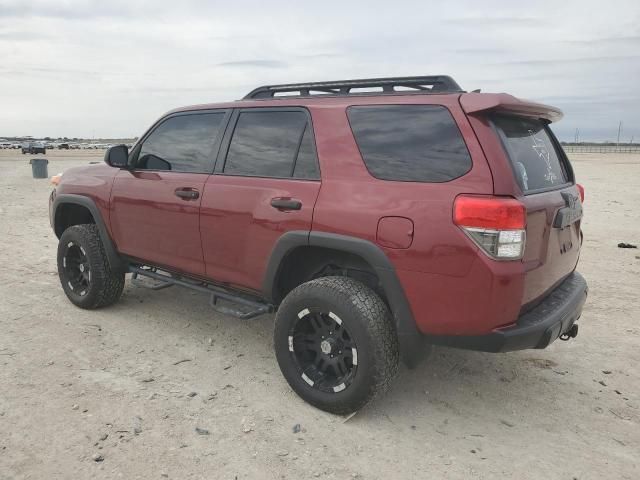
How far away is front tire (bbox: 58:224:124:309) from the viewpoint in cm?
471

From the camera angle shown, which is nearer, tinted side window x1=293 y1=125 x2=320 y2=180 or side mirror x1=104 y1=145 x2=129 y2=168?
tinted side window x1=293 y1=125 x2=320 y2=180

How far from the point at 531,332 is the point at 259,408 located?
1637mm

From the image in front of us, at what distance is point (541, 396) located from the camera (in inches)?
137

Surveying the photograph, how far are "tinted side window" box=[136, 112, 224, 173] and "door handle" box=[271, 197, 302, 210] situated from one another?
80 cm

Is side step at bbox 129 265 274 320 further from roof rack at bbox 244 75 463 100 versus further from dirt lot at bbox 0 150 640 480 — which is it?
roof rack at bbox 244 75 463 100

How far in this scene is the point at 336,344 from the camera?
10.4ft

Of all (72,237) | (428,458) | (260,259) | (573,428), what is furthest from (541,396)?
(72,237)

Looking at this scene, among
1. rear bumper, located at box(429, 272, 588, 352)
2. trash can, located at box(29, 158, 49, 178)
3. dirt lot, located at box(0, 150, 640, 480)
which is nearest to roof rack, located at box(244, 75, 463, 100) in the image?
rear bumper, located at box(429, 272, 588, 352)

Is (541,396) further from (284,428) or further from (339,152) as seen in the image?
(339,152)

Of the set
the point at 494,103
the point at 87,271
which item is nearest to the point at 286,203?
the point at 494,103

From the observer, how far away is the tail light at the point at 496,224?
8.43 feet

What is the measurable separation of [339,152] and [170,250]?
170cm

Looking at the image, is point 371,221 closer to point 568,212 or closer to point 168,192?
point 568,212

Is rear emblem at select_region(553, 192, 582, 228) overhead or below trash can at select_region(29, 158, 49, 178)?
overhead
